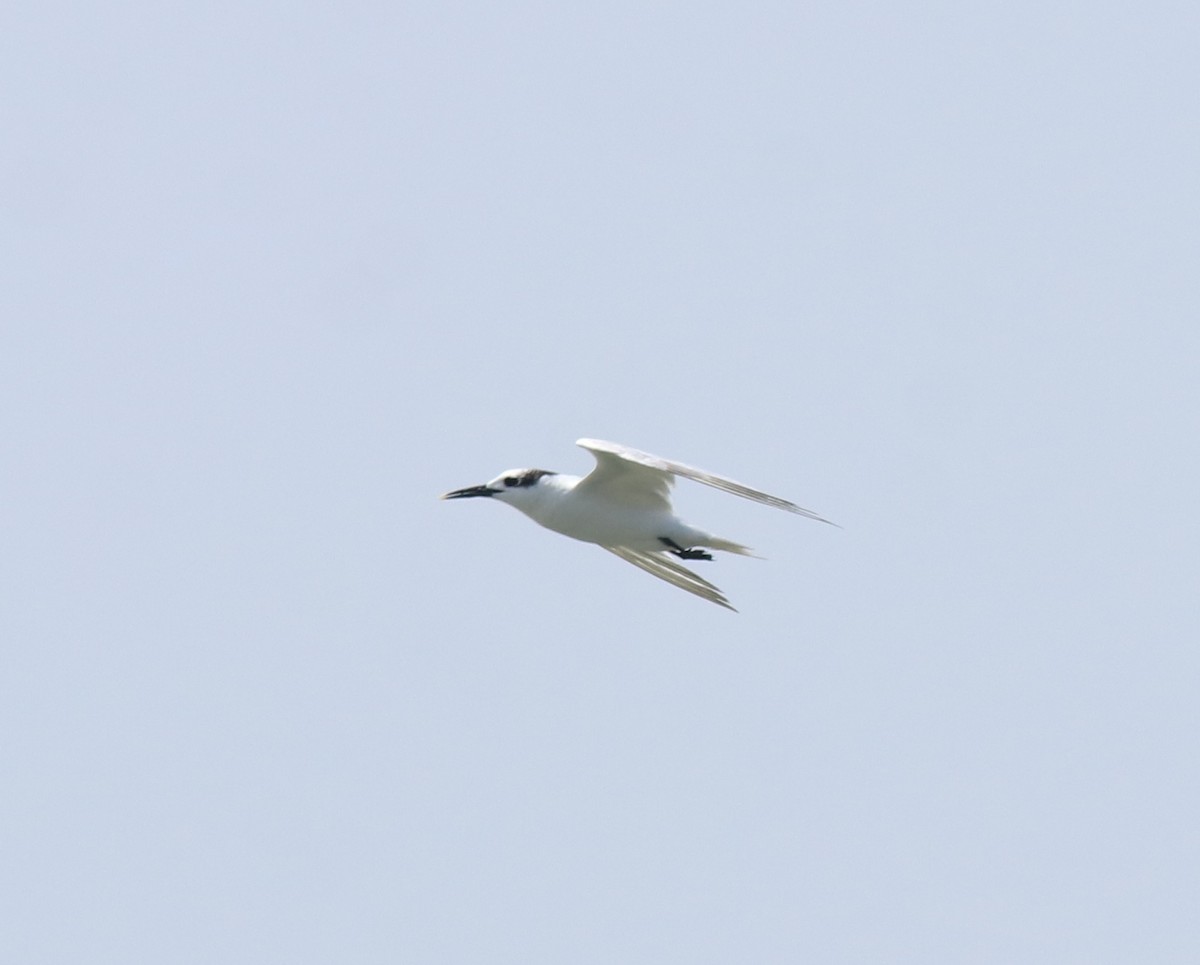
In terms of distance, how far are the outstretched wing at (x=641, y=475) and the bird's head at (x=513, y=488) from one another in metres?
0.71

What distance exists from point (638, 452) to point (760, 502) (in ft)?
6.73

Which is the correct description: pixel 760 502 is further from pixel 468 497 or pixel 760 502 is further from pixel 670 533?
pixel 468 497

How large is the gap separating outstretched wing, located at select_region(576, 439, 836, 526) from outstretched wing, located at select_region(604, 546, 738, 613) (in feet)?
6.21

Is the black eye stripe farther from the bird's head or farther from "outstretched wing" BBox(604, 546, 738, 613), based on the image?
"outstretched wing" BBox(604, 546, 738, 613)

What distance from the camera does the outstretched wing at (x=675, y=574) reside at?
20578 millimetres

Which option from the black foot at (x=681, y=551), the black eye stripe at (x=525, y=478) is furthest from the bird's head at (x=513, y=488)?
the black foot at (x=681, y=551)

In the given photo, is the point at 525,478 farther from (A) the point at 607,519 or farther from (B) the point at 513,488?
(A) the point at 607,519

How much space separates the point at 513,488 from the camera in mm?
19547

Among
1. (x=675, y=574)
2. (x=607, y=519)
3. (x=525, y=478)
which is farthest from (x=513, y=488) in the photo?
(x=675, y=574)

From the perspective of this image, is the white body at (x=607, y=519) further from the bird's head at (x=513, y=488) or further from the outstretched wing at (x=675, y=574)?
the outstretched wing at (x=675, y=574)

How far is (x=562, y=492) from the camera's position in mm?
18984

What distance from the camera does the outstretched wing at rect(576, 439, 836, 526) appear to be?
639 inches

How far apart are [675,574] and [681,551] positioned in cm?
192

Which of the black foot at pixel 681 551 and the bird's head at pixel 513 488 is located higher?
the bird's head at pixel 513 488
